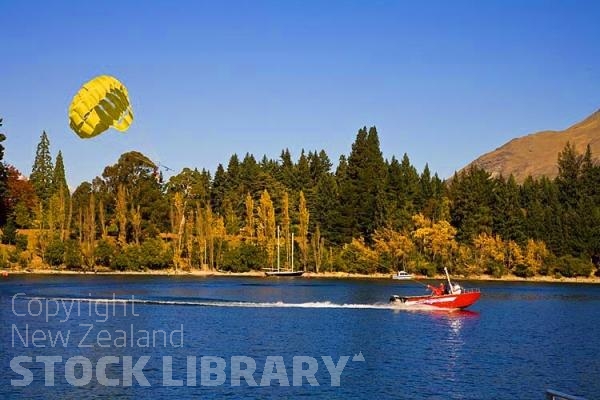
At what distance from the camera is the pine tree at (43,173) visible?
153 m

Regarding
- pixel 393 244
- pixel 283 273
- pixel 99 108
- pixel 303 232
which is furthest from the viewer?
pixel 303 232

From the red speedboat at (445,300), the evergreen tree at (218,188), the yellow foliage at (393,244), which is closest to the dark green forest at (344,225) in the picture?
the yellow foliage at (393,244)

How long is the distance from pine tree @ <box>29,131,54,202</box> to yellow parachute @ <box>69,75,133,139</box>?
132160 millimetres

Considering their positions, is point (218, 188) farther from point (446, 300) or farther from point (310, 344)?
point (310, 344)

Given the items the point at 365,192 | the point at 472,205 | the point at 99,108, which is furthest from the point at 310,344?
the point at 365,192

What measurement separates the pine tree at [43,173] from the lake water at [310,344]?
76.2 meters

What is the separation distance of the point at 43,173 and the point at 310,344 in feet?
405

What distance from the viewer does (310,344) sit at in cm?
4481

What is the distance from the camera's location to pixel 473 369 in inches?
1501

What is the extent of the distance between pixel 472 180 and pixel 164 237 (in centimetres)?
5339

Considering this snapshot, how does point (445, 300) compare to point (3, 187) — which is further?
point (3, 187)

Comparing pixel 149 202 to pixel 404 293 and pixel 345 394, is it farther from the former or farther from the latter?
pixel 345 394

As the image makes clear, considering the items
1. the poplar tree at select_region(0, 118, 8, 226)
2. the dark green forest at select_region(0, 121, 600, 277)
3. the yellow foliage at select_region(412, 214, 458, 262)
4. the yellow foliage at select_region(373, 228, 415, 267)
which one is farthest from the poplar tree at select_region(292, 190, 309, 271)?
the poplar tree at select_region(0, 118, 8, 226)

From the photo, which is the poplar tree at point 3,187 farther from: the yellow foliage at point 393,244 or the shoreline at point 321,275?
the yellow foliage at point 393,244
